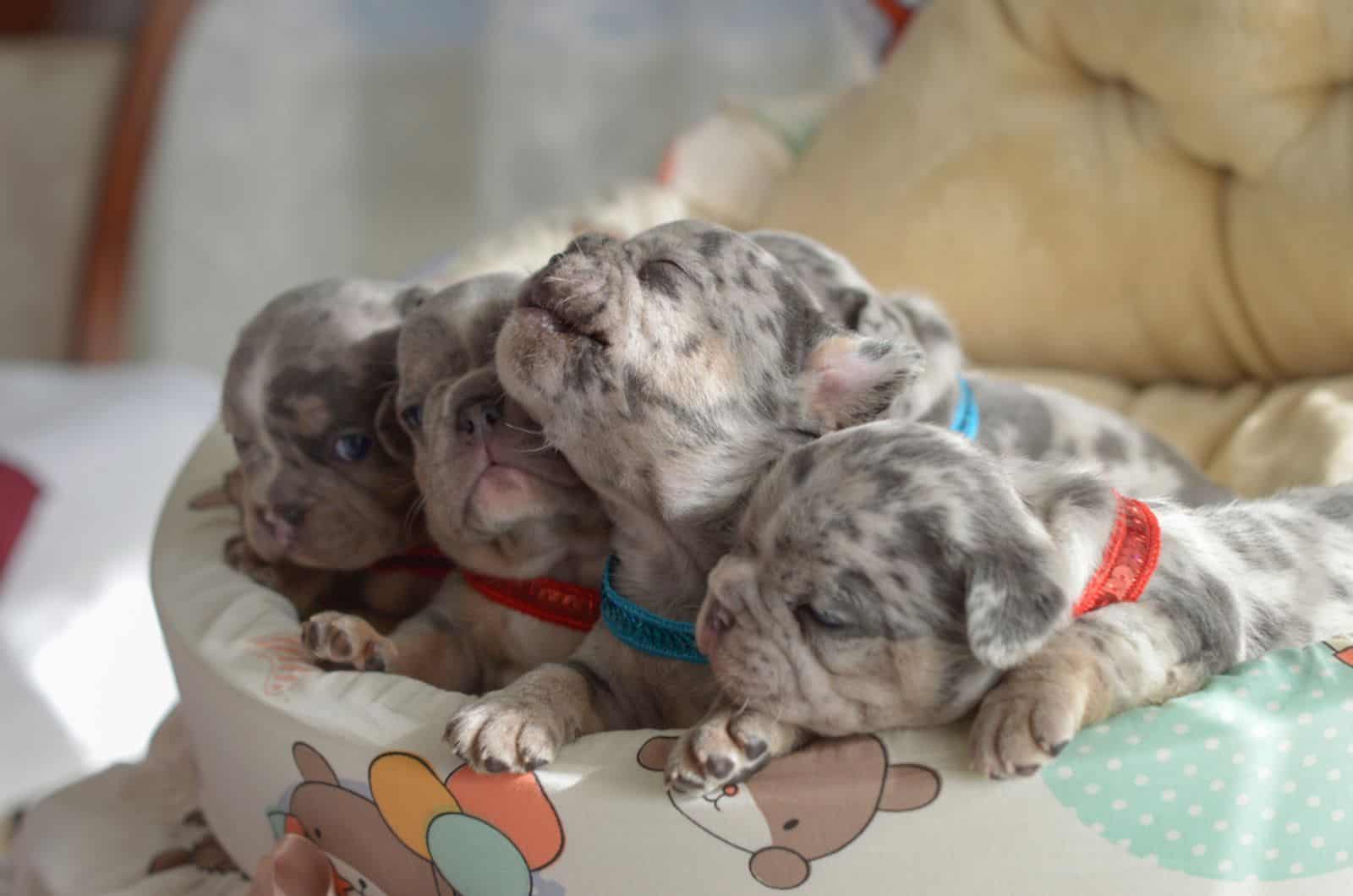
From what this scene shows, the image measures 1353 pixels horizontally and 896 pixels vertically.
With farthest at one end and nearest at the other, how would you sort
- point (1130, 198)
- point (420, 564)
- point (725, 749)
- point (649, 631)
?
point (1130, 198) → point (420, 564) → point (649, 631) → point (725, 749)

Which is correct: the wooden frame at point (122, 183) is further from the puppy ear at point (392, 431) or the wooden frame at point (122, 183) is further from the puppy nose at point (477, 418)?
the puppy nose at point (477, 418)

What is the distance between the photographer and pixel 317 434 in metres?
2.43

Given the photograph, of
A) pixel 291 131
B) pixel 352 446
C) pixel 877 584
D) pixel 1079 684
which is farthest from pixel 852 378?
pixel 291 131

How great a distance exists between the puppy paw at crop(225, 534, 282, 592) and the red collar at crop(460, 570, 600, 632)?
19.4 inches

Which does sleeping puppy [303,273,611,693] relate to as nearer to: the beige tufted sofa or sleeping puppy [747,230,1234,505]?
sleeping puppy [747,230,1234,505]

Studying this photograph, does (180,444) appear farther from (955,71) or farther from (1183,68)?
(1183,68)

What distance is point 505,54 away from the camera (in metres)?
6.72

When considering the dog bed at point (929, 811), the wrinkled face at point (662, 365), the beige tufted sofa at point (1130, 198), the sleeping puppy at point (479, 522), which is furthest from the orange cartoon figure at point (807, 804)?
the beige tufted sofa at point (1130, 198)

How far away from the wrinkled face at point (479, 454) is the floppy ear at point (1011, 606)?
741 millimetres

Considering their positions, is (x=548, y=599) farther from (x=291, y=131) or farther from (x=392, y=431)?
(x=291, y=131)

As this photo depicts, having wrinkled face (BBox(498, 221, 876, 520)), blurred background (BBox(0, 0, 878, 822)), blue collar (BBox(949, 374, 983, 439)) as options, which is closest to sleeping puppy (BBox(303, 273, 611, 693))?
wrinkled face (BBox(498, 221, 876, 520))

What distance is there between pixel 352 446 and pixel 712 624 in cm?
100

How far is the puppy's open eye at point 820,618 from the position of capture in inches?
63.3

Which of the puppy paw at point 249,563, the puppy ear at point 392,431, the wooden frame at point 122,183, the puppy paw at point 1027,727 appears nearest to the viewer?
the puppy paw at point 1027,727
